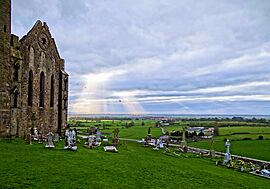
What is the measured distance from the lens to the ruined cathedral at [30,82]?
24719 millimetres

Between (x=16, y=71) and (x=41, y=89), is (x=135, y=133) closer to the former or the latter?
(x=41, y=89)

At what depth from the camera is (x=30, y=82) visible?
98.4ft

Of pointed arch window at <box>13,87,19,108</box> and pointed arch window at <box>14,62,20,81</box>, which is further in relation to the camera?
pointed arch window at <box>14,62,20,81</box>

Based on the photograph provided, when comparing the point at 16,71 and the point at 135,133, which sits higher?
the point at 16,71

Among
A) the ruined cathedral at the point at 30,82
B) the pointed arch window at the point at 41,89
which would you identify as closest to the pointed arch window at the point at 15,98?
the ruined cathedral at the point at 30,82

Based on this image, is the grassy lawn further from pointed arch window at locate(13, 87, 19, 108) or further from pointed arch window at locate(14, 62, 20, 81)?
pointed arch window at locate(14, 62, 20, 81)

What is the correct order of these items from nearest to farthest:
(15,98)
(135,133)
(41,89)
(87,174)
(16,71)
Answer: (87,174), (15,98), (16,71), (41,89), (135,133)

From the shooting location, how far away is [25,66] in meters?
28.9

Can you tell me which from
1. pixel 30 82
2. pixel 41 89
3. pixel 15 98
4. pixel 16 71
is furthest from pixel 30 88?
pixel 15 98

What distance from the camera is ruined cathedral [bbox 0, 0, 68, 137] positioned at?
2472cm

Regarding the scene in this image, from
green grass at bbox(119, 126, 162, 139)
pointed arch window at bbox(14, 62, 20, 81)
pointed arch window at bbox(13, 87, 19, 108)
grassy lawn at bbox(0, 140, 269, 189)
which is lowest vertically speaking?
green grass at bbox(119, 126, 162, 139)

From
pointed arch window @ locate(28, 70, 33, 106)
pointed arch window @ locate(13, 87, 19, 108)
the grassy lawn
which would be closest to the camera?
the grassy lawn

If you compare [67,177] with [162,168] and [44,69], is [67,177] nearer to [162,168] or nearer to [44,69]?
[162,168]

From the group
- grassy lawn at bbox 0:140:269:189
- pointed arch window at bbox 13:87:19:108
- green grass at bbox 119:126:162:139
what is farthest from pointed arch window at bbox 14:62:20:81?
green grass at bbox 119:126:162:139
